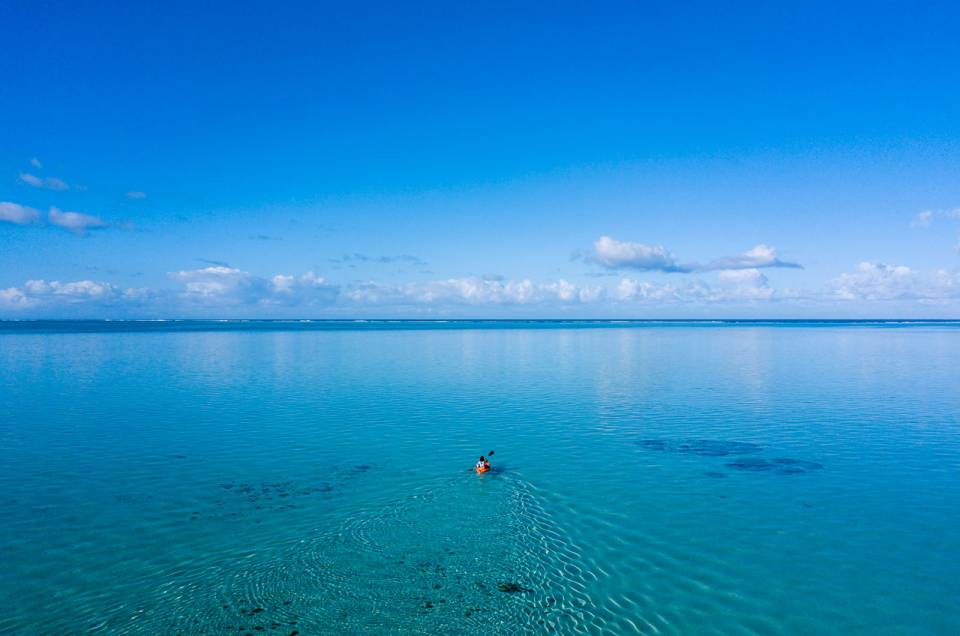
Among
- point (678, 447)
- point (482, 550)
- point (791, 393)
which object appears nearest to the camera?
point (482, 550)

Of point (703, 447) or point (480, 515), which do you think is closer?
point (480, 515)

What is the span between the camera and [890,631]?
1770cm

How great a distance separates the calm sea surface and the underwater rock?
283 mm

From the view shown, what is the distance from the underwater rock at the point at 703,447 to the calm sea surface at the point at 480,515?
11.1 inches

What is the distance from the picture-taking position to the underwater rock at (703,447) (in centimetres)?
3900

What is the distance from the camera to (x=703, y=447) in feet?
133

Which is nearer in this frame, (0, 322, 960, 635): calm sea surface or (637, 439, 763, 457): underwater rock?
(0, 322, 960, 635): calm sea surface

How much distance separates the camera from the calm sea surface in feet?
61.2

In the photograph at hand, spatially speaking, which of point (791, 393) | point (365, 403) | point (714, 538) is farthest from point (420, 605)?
point (791, 393)

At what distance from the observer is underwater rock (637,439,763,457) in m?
39.0

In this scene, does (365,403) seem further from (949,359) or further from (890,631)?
(949,359)

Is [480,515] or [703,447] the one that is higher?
[703,447]

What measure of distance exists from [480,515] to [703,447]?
70.2 feet

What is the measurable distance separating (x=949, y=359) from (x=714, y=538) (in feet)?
373
